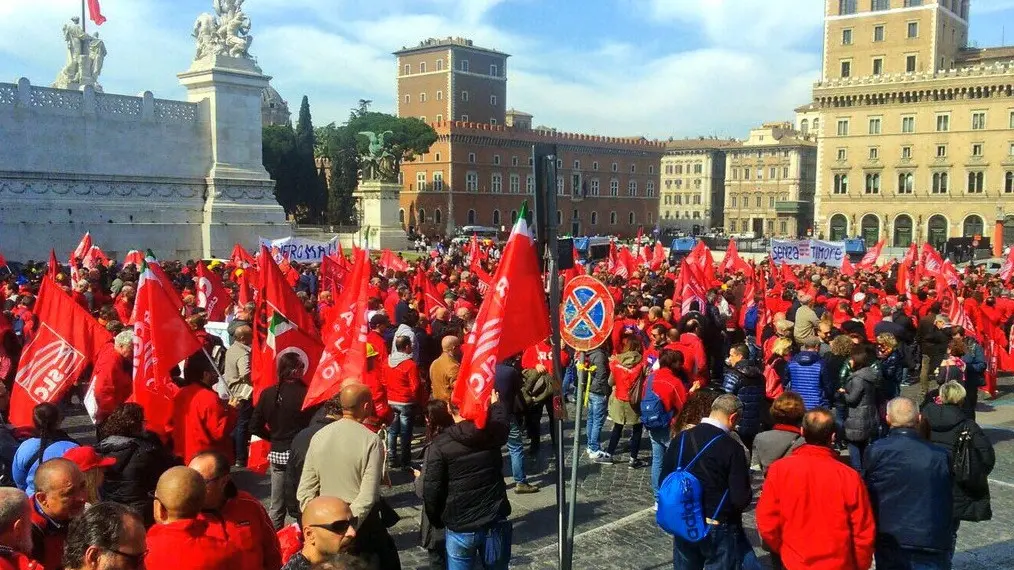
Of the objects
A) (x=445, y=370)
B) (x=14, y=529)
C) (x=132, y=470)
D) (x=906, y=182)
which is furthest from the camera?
(x=906, y=182)

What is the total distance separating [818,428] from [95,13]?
42386 mm

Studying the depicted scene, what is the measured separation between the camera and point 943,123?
6625 cm

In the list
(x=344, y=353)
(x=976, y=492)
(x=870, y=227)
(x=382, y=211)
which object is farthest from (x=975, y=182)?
(x=344, y=353)

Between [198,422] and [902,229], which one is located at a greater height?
[902,229]

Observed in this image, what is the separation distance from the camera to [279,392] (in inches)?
265

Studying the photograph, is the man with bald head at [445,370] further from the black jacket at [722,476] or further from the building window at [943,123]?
the building window at [943,123]

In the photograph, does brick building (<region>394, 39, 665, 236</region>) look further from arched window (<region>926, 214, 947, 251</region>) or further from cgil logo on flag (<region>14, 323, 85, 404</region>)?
cgil logo on flag (<region>14, 323, 85, 404</region>)

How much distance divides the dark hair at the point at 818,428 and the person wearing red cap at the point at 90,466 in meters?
3.60

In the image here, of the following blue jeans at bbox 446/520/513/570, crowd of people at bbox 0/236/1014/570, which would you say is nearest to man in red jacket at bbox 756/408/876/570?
crowd of people at bbox 0/236/1014/570

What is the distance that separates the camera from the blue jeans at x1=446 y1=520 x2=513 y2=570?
5141mm

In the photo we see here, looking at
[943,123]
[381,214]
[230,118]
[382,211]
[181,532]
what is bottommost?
[181,532]

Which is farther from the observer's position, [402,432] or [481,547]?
[402,432]

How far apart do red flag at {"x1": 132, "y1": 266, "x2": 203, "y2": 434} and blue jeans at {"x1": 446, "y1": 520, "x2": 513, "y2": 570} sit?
2924 millimetres

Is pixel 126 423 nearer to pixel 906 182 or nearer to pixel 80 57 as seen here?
pixel 80 57
